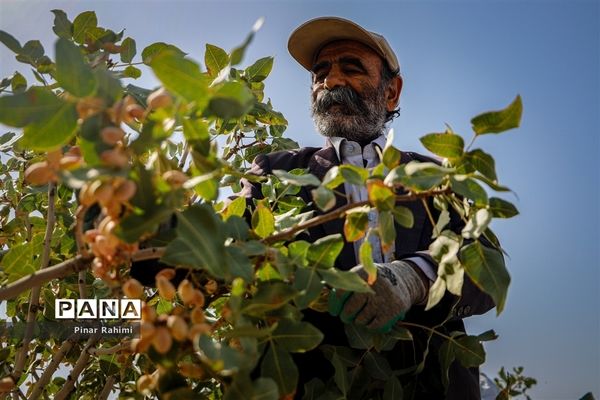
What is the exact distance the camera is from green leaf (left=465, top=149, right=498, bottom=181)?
0.94 metres

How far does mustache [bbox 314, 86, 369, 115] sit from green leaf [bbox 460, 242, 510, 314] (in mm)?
1708

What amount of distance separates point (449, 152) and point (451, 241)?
0.48ft

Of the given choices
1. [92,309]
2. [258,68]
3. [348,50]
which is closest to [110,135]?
[92,309]

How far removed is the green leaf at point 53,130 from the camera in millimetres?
766

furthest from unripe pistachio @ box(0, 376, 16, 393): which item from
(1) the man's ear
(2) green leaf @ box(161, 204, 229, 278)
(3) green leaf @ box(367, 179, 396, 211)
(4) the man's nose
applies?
(1) the man's ear

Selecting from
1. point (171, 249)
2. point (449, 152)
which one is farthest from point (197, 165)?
point (449, 152)

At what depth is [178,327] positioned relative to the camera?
830 millimetres

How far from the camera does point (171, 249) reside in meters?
0.80

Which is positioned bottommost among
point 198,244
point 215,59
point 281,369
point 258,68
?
point 281,369

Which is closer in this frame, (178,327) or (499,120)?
(178,327)

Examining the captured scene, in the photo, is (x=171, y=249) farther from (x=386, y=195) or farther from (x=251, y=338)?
(x=386, y=195)

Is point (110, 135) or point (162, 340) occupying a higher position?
point (110, 135)

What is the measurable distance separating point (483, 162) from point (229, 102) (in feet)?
1.37

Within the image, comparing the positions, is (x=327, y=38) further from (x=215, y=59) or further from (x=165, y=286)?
(x=165, y=286)
